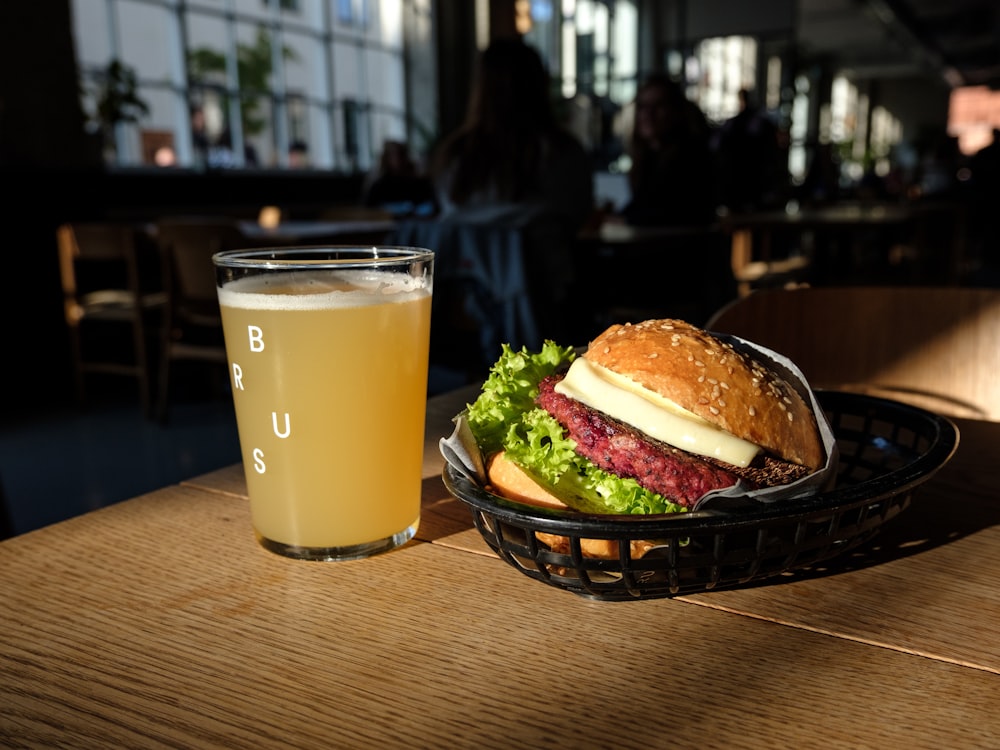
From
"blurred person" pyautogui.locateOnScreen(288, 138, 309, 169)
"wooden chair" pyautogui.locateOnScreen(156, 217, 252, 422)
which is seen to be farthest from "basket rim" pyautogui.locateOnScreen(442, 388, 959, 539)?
"blurred person" pyautogui.locateOnScreen(288, 138, 309, 169)

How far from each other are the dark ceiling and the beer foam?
15.7m

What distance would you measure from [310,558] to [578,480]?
0.67 ft

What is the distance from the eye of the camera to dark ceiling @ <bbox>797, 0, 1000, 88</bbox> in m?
14.7

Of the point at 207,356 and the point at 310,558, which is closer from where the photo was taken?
the point at 310,558

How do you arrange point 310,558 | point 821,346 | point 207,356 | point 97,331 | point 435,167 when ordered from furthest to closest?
1. point 97,331
2. point 207,356
3. point 435,167
4. point 821,346
5. point 310,558

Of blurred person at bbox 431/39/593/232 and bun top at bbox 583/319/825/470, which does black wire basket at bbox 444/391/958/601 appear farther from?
blurred person at bbox 431/39/593/232

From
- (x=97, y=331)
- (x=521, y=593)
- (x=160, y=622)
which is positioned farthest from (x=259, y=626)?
(x=97, y=331)

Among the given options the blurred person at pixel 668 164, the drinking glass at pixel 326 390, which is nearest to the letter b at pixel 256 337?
the drinking glass at pixel 326 390

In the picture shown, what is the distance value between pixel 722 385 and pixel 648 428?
63mm

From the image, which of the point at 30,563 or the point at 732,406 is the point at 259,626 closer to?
the point at 30,563

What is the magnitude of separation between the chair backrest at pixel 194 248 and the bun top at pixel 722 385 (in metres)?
3.08

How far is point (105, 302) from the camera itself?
14.6 ft

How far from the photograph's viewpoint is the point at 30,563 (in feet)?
1.87

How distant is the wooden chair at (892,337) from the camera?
1222mm
